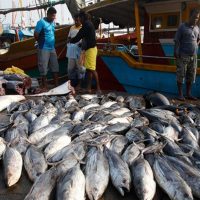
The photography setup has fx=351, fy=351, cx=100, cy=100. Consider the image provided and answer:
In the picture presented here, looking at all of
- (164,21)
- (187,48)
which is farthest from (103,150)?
(164,21)

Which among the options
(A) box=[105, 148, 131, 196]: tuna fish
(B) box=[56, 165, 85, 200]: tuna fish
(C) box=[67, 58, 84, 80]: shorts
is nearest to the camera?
(B) box=[56, 165, 85, 200]: tuna fish

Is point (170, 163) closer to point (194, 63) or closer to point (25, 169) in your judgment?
point (25, 169)

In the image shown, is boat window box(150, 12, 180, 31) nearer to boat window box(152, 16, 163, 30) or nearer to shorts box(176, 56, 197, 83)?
boat window box(152, 16, 163, 30)

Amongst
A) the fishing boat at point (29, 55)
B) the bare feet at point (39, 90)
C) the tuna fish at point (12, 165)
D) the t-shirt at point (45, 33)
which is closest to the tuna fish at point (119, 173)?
the tuna fish at point (12, 165)

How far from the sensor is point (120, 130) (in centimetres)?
541

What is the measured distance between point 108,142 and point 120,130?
644 mm

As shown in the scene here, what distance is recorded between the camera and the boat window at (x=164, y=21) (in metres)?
9.37

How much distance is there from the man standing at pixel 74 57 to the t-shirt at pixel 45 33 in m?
0.56

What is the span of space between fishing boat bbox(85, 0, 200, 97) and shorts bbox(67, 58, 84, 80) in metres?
0.92

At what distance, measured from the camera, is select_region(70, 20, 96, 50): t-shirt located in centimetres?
881

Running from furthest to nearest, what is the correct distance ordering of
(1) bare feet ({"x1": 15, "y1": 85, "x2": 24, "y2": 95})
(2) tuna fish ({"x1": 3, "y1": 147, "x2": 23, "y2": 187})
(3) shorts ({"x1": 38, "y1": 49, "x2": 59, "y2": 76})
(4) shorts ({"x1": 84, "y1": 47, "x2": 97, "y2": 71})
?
(3) shorts ({"x1": 38, "y1": 49, "x2": 59, "y2": 76}), (1) bare feet ({"x1": 15, "y1": 85, "x2": 24, "y2": 95}), (4) shorts ({"x1": 84, "y1": 47, "x2": 97, "y2": 71}), (2) tuna fish ({"x1": 3, "y1": 147, "x2": 23, "y2": 187})

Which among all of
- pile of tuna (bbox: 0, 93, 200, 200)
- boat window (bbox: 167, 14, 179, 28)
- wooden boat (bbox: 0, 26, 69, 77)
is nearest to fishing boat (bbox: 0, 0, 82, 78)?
wooden boat (bbox: 0, 26, 69, 77)

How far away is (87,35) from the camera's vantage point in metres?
8.88

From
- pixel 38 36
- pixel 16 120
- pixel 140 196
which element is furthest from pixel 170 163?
pixel 38 36
